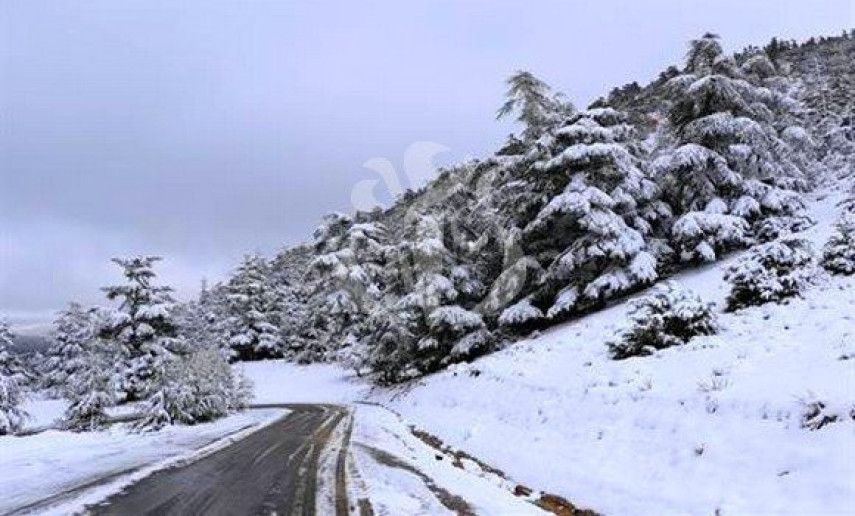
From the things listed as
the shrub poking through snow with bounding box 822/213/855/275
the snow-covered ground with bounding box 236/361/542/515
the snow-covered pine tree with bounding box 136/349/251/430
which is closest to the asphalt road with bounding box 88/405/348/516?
the snow-covered ground with bounding box 236/361/542/515

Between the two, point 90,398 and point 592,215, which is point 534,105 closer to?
point 592,215

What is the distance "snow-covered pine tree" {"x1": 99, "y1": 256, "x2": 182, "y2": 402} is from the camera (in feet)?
140

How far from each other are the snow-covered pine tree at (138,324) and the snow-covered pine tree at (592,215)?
998 inches

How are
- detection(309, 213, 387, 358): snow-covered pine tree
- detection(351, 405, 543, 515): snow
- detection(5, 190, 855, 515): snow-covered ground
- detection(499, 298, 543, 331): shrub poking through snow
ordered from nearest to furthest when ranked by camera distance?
1. detection(5, 190, 855, 515): snow-covered ground
2. detection(351, 405, 543, 515): snow
3. detection(499, 298, 543, 331): shrub poking through snow
4. detection(309, 213, 387, 358): snow-covered pine tree

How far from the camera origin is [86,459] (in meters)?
13.8

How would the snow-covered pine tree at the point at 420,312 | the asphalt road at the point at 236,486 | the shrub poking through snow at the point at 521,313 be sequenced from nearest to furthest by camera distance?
the asphalt road at the point at 236,486 → the shrub poking through snow at the point at 521,313 → the snow-covered pine tree at the point at 420,312

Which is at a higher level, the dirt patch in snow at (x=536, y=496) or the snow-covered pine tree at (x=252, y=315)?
the snow-covered pine tree at (x=252, y=315)

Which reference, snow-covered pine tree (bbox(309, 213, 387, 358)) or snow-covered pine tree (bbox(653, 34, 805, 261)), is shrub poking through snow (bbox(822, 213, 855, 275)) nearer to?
snow-covered pine tree (bbox(653, 34, 805, 261))

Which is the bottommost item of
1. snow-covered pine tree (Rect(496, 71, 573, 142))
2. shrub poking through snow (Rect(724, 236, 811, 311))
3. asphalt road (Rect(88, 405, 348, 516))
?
asphalt road (Rect(88, 405, 348, 516))

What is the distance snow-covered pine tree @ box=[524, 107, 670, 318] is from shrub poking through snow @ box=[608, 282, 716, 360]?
8285 mm

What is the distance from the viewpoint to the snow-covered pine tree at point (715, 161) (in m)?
25.8

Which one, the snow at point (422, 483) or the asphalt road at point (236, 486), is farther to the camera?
the snow at point (422, 483)

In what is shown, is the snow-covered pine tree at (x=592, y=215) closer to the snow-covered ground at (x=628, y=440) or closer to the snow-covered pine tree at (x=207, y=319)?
the snow-covered ground at (x=628, y=440)

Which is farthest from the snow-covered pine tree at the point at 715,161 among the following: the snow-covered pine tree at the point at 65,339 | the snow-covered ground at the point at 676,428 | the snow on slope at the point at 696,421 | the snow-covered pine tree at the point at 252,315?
the snow-covered pine tree at the point at 65,339
